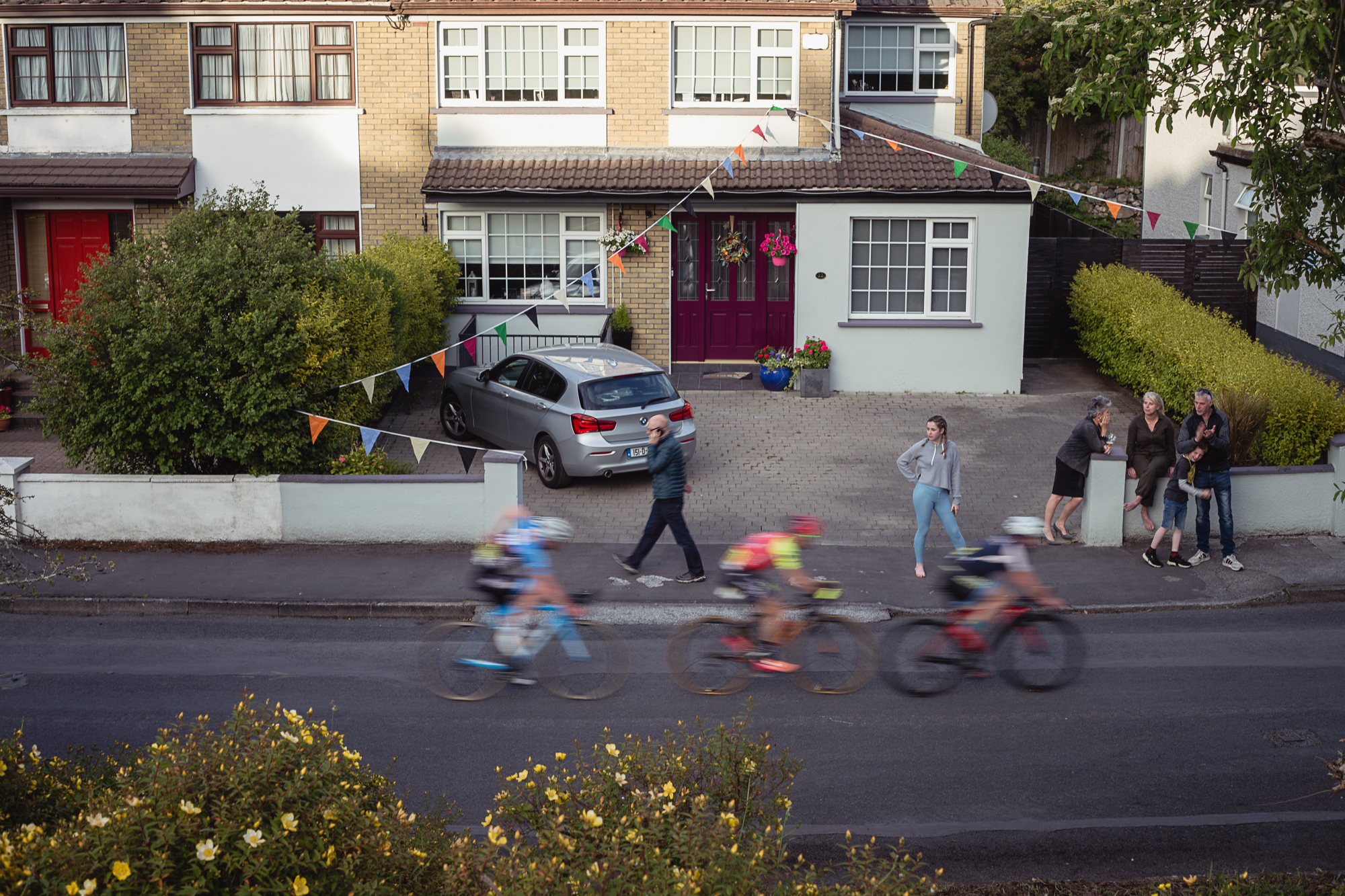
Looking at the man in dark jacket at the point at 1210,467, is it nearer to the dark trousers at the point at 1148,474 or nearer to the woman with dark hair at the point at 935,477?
the dark trousers at the point at 1148,474

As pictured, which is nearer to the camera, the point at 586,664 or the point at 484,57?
the point at 586,664

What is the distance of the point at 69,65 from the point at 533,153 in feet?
24.0

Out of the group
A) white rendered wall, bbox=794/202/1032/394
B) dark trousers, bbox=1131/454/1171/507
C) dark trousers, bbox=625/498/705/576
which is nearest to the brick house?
white rendered wall, bbox=794/202/1032/394

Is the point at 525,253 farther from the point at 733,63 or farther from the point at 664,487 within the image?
the point at 664,487

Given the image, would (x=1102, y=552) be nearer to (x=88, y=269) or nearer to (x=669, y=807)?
(x=669, y=807)

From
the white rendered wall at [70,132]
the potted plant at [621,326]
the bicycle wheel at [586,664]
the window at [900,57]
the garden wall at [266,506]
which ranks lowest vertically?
the bicycle wheel at [586,664]

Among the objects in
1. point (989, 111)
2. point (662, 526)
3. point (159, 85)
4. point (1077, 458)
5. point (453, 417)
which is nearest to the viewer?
point (662, 526)

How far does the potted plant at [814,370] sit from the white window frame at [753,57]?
3847mm

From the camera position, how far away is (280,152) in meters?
20.0

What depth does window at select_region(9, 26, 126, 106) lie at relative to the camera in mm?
19828

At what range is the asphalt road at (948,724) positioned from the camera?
7512 mm

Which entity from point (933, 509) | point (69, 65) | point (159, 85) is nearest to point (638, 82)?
point (159, 85)

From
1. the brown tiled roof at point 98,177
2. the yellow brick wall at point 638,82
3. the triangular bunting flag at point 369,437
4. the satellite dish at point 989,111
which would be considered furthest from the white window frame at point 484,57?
the satellite dish at point 989,111

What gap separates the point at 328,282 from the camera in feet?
44.1
